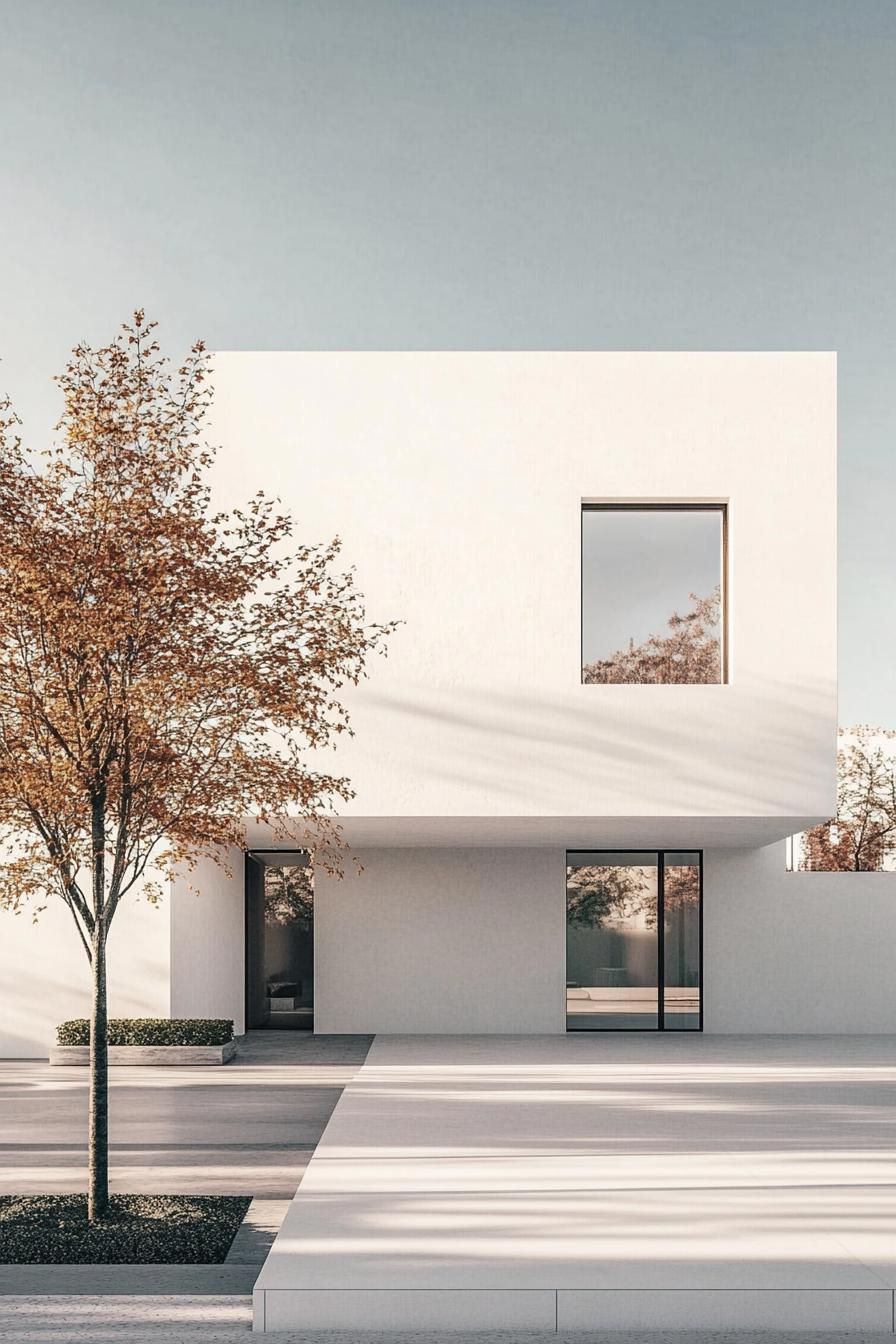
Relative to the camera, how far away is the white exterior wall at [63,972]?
15.0 metres

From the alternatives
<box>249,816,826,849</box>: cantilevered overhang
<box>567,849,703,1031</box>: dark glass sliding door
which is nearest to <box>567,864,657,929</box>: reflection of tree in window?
<box>567,849,703,1031</box>: dark glass sliding door

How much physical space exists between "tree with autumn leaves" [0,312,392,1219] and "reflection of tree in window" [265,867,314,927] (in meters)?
11.9

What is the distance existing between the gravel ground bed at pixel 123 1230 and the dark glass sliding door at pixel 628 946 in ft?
33.4

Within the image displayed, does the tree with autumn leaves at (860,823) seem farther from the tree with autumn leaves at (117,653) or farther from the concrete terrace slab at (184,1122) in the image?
the tree with autumn leaves at (117,653)

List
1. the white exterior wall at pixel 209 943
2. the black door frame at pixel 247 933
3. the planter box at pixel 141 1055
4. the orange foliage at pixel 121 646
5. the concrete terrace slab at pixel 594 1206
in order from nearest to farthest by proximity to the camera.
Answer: the concrete terrace slab at pixel 594 1206, the orange foliage at pixel 121 646, the planter box at pixel 141 1055, the white exterior wall at pixel 209 943, the black door frame at pixel 247 933

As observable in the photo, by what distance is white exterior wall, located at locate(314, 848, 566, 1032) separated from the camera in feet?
57.6

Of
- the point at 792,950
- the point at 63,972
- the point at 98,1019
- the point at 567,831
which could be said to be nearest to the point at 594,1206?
the point at 98,1019

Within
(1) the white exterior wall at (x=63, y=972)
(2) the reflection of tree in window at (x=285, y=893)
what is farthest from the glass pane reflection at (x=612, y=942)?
(1) the white exterior wall at (x=63, y=972)

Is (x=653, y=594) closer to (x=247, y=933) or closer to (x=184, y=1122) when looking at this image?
(x=184, y=1122)

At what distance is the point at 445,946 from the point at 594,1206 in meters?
10.4

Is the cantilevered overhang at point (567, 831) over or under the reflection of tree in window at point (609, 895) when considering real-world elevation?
over

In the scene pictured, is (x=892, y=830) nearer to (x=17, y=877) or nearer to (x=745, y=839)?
(x=745, y=839)

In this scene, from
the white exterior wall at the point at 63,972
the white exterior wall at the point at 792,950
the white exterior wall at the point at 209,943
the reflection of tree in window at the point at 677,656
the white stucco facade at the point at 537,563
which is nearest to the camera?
the white stucco facade at the point at 537,563

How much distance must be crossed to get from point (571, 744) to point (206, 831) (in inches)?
253
